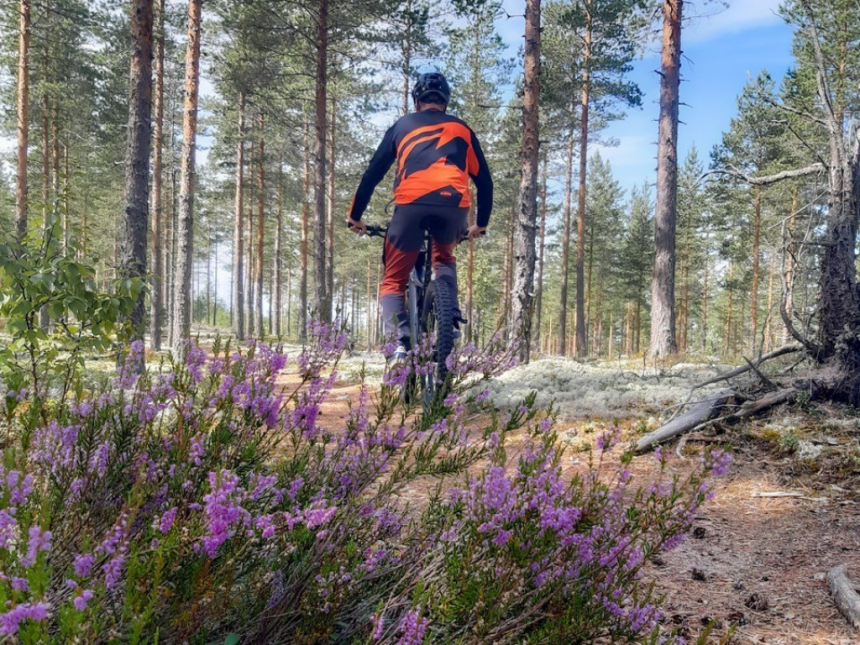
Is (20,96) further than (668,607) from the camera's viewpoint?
Yes

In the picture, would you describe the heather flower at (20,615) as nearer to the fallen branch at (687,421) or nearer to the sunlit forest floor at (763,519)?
the sunlit forest floor at (763,519)

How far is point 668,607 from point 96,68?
2685cm

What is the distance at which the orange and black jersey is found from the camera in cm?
442

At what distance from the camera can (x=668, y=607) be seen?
2.15 metres

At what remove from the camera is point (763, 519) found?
10.7 ft

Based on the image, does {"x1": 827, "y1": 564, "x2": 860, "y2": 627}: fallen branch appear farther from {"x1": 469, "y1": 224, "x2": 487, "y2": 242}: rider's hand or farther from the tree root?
{"x1": 469, "y1": 224, "x2": 487, "y2": 242}: rider's hand

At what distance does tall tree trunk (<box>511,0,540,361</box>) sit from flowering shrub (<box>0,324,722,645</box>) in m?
8.05

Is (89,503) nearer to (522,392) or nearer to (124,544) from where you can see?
(124,544)

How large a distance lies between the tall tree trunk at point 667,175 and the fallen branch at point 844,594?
32.7 feet

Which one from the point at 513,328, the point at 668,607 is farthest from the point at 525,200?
the point at 668,607

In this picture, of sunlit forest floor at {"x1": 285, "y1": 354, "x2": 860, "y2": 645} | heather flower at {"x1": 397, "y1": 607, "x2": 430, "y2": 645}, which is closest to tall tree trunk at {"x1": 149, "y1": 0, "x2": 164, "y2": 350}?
sunlit forest floor at {"x1": 285, "y1": 354, "x2": 860, "y2": 645}

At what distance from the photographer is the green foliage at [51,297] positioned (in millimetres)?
2865

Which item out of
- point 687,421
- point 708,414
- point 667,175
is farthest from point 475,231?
point 667,175

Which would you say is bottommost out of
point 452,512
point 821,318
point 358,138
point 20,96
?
point 452,512
